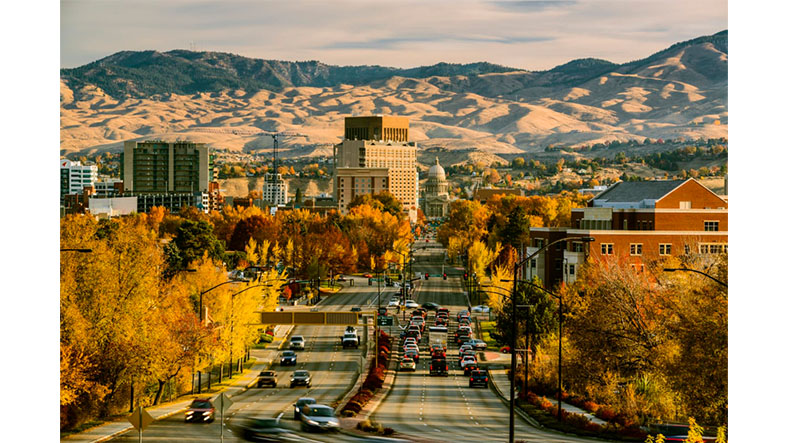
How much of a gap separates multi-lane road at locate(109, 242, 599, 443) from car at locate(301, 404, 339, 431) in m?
0.76

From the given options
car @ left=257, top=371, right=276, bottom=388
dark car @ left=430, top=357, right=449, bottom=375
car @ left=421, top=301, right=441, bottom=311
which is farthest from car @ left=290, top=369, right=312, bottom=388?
car @ left=421, top=301, right=441, bottom=311

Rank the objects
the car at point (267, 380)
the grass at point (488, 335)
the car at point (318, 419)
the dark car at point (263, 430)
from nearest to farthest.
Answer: the dark car at point (263, 430), the car at point (318, 419), the car at point (267, 380), the grass at point (488, 335)

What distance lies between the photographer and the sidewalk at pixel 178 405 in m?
44.0

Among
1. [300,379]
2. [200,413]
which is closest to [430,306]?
[300,379]

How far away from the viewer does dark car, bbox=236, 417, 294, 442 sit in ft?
147

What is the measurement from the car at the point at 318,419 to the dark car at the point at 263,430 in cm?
134

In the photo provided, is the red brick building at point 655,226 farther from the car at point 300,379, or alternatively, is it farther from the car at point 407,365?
the car at point 300,379

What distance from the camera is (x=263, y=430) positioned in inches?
1842

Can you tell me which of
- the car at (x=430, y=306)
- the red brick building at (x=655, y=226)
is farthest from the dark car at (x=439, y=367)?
the car at (x=430, y=306)

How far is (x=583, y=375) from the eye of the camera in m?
61.8

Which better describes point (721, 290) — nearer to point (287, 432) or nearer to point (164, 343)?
point (287, 432)
